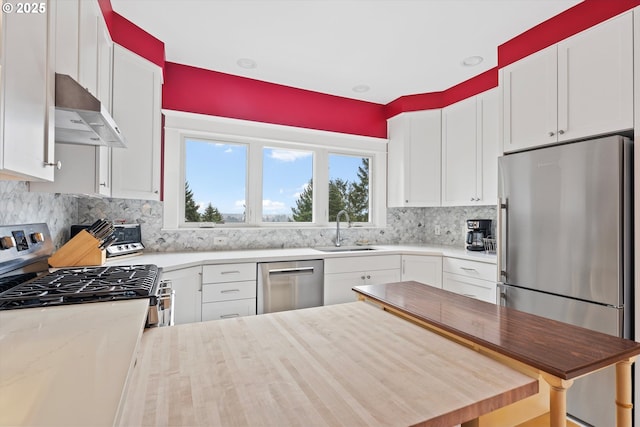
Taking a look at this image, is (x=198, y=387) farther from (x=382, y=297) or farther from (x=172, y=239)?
(x=172, y=239)

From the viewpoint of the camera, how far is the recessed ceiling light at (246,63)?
9.04 ft

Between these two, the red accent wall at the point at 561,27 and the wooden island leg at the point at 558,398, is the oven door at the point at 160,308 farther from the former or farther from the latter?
the red accent wall at the point at 561,27

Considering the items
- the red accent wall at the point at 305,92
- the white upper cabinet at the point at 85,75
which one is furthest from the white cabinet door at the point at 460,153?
the white upper cabinet at the point at 85,75

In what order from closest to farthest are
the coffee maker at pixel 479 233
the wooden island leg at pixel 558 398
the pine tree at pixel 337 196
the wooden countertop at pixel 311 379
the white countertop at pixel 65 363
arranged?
1. the white countertop at pixel 65 363
2. the wooden countertop at pixel 311 379
3. the wooden island leg at pixel 558 398
4. the coffee maker at pixel 479 233
5. the pine tree at pixel 337 196

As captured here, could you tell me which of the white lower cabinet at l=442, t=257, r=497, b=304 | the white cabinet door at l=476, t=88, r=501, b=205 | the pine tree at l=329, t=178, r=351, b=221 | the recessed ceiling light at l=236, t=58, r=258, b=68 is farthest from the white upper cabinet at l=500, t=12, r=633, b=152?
the recessed ceiling light at l=236, t=58, r=258, b=68

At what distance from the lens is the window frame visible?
2.81 meters

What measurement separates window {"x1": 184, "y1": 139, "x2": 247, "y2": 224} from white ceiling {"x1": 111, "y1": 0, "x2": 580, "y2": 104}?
0.76 m

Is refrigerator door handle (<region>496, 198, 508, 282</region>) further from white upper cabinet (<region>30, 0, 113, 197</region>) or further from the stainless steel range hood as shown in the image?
white upper cabinet (<region>30, 0, 113, 197</region>)

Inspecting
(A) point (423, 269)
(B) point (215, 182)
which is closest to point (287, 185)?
Answer: (B) point (215, 182)

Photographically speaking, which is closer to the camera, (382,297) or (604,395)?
(382,297)

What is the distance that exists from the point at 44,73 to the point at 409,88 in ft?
10.3

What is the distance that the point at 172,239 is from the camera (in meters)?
2.79

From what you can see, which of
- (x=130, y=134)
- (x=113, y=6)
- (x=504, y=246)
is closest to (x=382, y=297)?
(x=504, y=246)

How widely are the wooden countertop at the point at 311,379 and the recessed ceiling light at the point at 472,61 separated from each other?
266 cm
